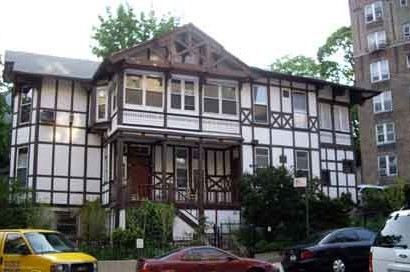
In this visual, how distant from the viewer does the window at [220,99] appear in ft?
97.2

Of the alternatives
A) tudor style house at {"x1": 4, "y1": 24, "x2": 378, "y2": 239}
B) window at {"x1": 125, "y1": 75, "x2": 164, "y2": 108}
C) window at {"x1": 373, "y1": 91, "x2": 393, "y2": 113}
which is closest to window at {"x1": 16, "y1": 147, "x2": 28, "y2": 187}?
tudor style house at {"x1": 4, "y1": 24, "x2": 378, "y2": 239}

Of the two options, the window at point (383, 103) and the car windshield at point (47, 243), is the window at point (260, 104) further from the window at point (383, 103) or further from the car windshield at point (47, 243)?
the window at point (383, 103)

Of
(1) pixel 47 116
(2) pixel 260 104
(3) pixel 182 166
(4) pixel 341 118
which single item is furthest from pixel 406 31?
(1) pixel 47 116

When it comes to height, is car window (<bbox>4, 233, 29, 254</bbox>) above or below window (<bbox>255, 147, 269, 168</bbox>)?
below

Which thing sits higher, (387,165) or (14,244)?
(387,165)

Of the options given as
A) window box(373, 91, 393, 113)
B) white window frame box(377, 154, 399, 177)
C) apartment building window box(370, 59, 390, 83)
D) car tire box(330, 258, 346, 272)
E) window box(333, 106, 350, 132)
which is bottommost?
car tire box(330, 258, 346, 272)

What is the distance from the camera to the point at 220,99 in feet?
98.2

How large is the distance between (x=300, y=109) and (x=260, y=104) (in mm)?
2663

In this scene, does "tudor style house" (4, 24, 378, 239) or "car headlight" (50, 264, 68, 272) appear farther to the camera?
"tudor style house" (4, 24, 378, 239)

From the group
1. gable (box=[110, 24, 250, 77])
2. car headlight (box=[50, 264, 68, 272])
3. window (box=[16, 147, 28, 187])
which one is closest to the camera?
car headlight (box=[50, 264, 68, 272])

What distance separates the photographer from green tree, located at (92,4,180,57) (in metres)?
44.9

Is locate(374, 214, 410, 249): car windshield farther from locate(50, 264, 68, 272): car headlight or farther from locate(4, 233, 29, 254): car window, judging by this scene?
locate(4, 233, 29, 254): car window

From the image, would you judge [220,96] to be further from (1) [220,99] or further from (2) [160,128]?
(2) [160,128]

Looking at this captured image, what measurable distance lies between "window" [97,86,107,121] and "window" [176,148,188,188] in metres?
4.33
